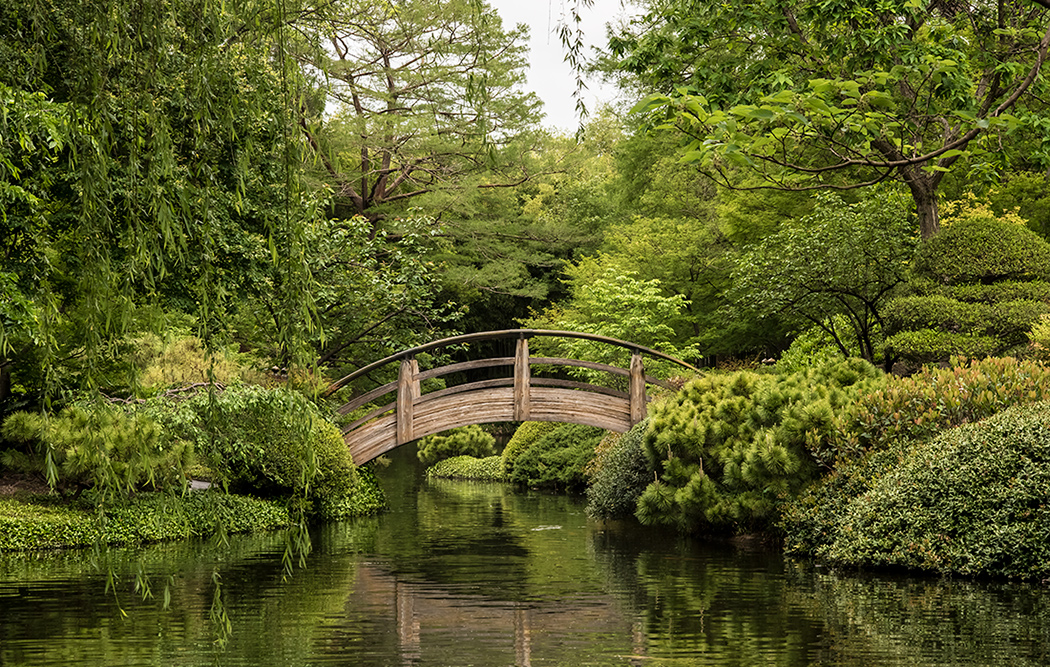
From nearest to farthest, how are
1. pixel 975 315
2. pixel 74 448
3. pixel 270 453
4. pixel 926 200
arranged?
pixel 74 448 < pixel 975 315 < pixel 270 453 < pixel 926 200

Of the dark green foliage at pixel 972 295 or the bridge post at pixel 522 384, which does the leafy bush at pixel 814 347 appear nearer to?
the dark green foliage at pixel 972 295

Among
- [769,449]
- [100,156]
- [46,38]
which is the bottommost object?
[769,449]

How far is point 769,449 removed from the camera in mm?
13609

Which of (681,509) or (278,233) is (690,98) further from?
(681,509)

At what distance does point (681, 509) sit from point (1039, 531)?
5.77 meters

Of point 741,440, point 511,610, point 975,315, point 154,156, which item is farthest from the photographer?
point 975,315

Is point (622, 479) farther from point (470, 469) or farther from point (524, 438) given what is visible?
point (470, 469)

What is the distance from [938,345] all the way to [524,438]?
1482 centimetres

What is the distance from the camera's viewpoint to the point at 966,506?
36.4ft

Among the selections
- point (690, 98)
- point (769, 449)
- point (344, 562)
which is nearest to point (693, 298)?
point (769, 449)

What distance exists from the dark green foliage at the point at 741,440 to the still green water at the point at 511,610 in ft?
2.21

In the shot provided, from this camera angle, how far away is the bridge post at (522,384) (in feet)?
61.0

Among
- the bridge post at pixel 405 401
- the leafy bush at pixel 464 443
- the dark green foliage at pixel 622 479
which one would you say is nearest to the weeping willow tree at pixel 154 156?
the dark green foliage at pixel 622 479

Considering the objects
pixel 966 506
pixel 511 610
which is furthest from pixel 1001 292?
pixel 511 610
